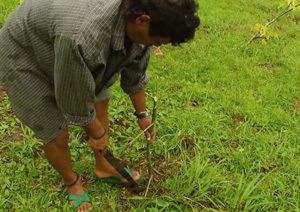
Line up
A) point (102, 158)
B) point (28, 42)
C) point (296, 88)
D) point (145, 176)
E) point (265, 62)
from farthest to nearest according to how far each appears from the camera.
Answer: point (265, 62) → point (296, 88) → point (145, 176) → point (102, 158) → point (28, 42)

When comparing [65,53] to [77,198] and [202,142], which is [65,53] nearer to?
[77,198]

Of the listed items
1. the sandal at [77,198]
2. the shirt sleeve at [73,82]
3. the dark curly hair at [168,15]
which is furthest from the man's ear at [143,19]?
the sandal at [77,198]

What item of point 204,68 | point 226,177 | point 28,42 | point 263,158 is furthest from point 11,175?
point 204,68

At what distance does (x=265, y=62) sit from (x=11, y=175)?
3.18 m

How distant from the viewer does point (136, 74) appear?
2.61 metres

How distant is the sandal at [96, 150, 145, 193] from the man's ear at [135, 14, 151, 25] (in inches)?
51.1

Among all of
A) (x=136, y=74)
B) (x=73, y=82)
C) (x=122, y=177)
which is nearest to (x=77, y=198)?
(x=122, y=177)

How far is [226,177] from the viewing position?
3.18 meters

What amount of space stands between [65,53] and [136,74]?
0.73 metres

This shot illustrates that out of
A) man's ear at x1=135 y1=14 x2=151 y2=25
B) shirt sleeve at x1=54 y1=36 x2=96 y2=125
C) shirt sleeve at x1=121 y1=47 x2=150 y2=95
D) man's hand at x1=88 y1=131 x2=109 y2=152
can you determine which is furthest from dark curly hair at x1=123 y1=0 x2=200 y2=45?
man's hand at x1=88 y1=131 x2=109 y2=152

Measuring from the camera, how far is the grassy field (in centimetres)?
292

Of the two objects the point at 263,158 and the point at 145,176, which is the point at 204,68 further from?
the point at 145,176

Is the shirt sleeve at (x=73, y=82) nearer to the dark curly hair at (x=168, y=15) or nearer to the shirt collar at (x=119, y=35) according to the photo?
the shirt collar at (x=119, y=35)

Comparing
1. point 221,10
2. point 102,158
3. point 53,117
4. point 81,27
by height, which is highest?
point 81,27
